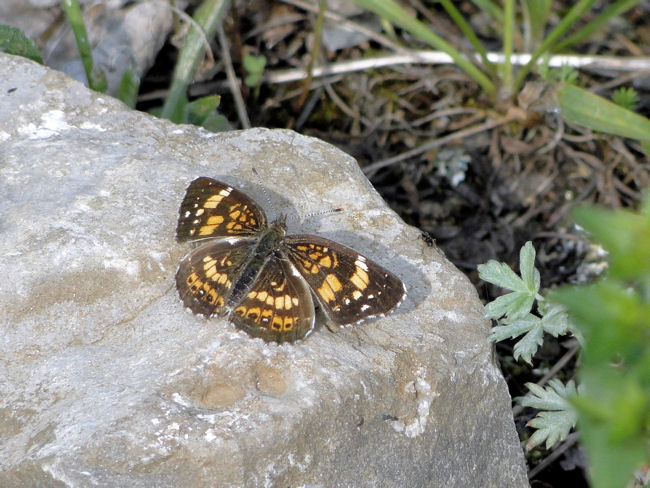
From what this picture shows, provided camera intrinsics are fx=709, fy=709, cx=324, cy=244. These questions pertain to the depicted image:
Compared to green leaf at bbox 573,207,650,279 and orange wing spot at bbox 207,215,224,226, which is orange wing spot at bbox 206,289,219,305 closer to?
orange wing spot at bbox 207,215,224,226

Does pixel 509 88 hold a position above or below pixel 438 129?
above

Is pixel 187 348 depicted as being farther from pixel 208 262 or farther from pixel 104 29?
pixel 104 29

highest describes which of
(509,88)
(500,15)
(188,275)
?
(500,15)

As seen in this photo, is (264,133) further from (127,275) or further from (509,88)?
(509,88)

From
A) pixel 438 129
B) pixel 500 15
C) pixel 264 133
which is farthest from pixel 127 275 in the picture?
pixel 500 15

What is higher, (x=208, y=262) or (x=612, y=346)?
(x=612, y=346)

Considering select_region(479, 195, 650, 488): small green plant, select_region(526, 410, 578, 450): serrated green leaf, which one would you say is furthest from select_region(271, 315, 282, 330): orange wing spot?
select_region(479, 195, 650, 488): small green plant

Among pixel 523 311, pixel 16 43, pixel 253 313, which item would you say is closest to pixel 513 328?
pixel 523 311
